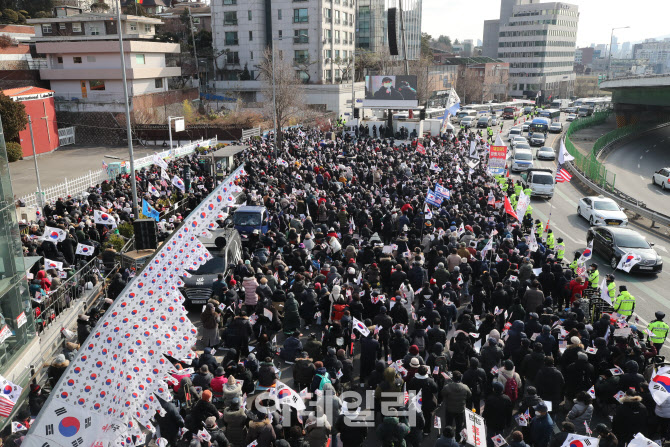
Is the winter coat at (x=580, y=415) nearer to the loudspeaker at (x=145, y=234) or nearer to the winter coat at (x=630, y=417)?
the winter coat at (x=630, y=417)

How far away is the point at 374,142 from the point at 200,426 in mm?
31956

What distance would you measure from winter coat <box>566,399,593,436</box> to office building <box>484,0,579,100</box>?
416ft

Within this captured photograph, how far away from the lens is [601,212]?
73.4 feet

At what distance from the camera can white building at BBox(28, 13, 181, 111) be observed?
49.0 meters

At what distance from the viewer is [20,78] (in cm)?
4906

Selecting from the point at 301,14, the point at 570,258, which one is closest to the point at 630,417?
the point at 570,258

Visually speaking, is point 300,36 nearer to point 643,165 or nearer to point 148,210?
point 643,165

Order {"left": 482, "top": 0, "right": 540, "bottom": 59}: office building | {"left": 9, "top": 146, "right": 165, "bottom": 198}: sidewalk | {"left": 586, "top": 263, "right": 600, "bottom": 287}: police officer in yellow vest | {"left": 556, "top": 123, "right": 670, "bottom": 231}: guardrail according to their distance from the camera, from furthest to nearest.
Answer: {"left": 482, "top": 0, "right": 540, "bottom": 59}: office building < {"left": 9, "top": 146, "right": 165, "bottom": 198}: sidewalk < {"left": 556, "top": 123, "right": 670, "bottom": 231}: guardrail < {"left": 586, "top": 263, "right": 600, "bottom": 287}: police officer in yellow vest

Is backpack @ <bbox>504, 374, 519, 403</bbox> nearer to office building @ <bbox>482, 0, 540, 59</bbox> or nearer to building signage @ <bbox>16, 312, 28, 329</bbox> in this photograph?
building signage @ <bbox>16, 312, 28, 329</bbox>

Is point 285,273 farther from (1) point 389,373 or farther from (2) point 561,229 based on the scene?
(2) point 561,229

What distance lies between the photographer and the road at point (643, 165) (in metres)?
30.3

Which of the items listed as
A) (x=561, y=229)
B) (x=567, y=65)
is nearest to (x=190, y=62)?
(x=561, y=229)

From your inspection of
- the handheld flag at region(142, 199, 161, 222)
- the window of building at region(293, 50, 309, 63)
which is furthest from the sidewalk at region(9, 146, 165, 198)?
the window of building at region(293, 50, 309, 63)

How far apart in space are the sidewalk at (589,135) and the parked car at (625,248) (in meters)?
30.1
